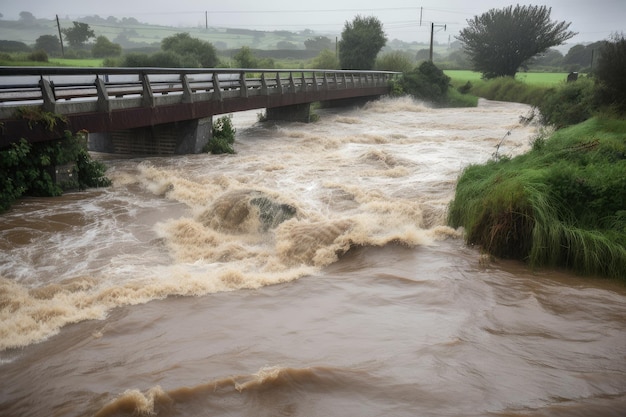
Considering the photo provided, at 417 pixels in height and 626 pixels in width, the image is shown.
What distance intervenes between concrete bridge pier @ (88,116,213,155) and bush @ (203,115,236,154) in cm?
55

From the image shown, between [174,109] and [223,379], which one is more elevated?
[174,109]

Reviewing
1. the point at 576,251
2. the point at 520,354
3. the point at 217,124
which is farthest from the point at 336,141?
the point at 520,354

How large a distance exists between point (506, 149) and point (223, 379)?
1458 centimetres

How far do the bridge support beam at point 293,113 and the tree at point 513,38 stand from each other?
33.7 m

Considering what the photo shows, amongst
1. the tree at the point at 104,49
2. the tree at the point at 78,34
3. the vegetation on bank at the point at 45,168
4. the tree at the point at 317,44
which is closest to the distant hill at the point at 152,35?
the tree at the point at 317,44

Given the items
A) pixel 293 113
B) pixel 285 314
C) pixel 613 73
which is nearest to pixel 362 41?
pixel 293 113

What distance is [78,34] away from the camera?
3071 inches

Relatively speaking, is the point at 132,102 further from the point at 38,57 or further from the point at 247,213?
the point at 38,57

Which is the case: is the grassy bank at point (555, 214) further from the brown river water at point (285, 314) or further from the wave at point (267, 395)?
the wave at point (267, 395)

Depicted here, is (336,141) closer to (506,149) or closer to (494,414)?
(506,149)

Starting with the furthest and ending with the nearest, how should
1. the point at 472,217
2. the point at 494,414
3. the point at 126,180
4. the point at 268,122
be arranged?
the point at 268,122 < the point at 126,180 < the point at 472,217 < the point at 494,414

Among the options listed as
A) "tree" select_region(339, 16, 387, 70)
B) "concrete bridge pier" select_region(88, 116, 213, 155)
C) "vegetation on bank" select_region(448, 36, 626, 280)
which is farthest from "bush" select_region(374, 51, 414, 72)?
"vegetation on bank" select_region(448, 36, 626, 280)

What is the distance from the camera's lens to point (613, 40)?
15.3 metres

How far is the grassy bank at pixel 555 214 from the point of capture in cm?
688
